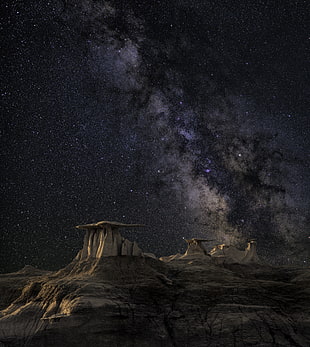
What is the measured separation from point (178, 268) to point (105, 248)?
9.47m

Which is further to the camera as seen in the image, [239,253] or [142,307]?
[239,253]

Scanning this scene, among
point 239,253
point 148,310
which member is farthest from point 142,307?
point 239,253

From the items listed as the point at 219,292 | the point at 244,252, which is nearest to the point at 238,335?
the point at 219,292

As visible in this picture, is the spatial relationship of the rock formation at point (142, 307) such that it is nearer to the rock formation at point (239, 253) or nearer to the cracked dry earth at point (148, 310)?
the cracked dry earth at point (148, 310)

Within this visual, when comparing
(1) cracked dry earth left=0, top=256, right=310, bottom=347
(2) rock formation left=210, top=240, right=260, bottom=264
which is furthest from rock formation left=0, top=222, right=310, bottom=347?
(2) rock formation left=210, top=240, right=260, bottom=264

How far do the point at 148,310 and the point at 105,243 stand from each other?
8.85 metres

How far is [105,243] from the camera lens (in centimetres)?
3881

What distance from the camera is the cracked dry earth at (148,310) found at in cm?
2994

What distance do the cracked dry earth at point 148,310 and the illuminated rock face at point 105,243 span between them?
0.81 m

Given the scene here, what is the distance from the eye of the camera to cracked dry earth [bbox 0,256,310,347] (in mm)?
29938

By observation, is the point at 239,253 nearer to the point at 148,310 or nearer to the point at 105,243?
the point at 105,243

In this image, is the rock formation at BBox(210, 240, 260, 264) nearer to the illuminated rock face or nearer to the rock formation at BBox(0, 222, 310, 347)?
the rock formation at BBox(0, 222, 310, 347)

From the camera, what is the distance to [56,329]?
29.5 meters

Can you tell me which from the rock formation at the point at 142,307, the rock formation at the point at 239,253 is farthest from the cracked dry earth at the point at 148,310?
the rock formation at the point at 239,253
